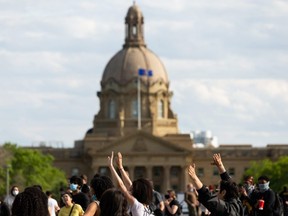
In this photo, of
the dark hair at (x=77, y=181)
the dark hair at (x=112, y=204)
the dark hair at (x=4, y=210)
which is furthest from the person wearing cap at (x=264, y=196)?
the dark hair at (x=112, y=204)

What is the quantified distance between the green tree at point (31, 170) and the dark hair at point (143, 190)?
439 feet

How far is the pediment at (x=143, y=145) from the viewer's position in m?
192

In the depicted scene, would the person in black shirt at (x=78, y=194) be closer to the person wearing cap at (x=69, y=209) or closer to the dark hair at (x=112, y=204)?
the person wearing cap at (x=69, y=209)

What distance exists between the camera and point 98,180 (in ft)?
78.4

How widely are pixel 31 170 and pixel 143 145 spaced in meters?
29.2

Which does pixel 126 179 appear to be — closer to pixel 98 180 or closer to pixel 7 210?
pixel 98 180

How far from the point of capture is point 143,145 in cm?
19288

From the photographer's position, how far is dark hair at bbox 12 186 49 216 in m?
18.8

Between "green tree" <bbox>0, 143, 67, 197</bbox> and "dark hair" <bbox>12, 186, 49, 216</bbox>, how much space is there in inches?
5396

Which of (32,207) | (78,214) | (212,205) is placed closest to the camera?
(32,207)

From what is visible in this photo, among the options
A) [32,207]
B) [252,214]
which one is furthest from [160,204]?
[32,207]

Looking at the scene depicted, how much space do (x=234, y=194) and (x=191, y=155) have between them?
6772 inches

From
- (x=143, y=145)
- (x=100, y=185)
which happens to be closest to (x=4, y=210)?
(x=100, y=185)

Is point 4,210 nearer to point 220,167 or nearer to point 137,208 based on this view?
point 220,167
